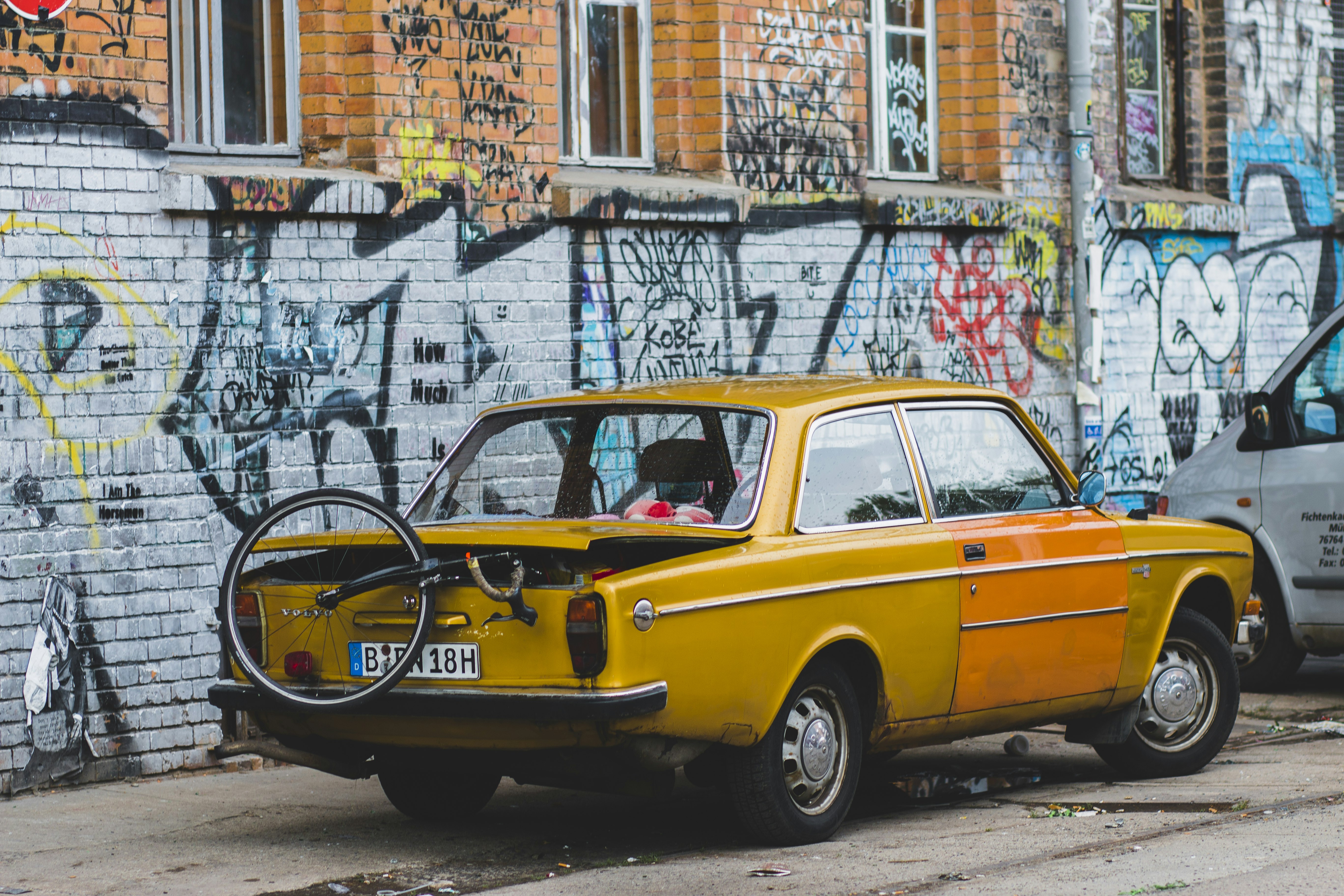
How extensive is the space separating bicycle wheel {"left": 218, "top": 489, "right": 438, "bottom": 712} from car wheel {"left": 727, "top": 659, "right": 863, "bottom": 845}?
3.88 feet

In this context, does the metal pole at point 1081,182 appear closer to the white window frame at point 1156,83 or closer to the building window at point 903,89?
the building window at point 903,89

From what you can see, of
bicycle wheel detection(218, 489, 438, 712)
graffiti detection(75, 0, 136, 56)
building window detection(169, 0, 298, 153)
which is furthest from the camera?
building window detection(169, 0, 298, 153)

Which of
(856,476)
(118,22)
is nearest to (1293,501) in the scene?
(856,476)

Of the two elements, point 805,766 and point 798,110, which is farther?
point 798,110

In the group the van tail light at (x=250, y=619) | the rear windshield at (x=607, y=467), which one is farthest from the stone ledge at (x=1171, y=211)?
the van tail light at (x=250, y=619)

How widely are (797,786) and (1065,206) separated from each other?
302 inches

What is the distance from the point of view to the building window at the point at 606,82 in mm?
11039

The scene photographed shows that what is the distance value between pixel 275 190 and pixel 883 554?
3859mm

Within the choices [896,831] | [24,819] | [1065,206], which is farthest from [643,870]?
[1065,206]

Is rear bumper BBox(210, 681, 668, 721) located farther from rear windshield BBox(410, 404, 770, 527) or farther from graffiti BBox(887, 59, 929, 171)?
graffiti BBox(887, 59, 929, 171)

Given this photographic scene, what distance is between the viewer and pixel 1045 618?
23.9 feet

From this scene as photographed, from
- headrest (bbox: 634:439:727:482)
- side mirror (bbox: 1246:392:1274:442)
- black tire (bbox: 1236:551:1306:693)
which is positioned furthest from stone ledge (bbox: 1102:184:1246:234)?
headrest (bbox: 634:439:727:482)

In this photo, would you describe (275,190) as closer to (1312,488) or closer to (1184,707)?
(1184,707)

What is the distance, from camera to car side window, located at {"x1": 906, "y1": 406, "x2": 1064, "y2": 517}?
7.20m
